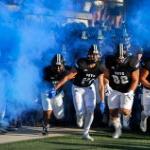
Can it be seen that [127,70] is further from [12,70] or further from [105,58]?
[12,70]

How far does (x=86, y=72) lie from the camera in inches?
392

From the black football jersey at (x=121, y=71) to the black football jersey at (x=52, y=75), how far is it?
0.80m

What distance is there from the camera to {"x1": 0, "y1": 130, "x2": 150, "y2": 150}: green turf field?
8.89 meters

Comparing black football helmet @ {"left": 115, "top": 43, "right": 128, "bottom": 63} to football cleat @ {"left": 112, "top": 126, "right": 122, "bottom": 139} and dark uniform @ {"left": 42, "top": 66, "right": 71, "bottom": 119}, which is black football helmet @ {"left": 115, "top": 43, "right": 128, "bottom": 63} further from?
football cleat @ {"left": 112, "top": 126, "right": 122, "bottom": 139}

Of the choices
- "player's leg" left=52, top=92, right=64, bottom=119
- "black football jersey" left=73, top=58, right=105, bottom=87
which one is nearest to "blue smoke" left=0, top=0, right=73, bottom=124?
"black football jersey" left=73, top=58, right=105, bottom=87

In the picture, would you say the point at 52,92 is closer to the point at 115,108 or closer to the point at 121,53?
the point at 115,108

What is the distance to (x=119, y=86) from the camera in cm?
1002

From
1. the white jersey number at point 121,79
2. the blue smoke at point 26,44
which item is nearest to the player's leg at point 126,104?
the white jersey number at point 121,79

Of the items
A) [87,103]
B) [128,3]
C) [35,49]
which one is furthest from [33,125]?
[128,3]

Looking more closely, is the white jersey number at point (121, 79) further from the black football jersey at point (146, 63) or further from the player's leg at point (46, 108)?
the player's leg at point (46, 108)

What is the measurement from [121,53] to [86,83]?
865 mm

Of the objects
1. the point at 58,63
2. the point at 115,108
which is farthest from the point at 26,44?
the point at 115,108

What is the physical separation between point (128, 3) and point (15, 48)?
2762 millimetres

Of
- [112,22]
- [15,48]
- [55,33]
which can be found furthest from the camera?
[112,22]
